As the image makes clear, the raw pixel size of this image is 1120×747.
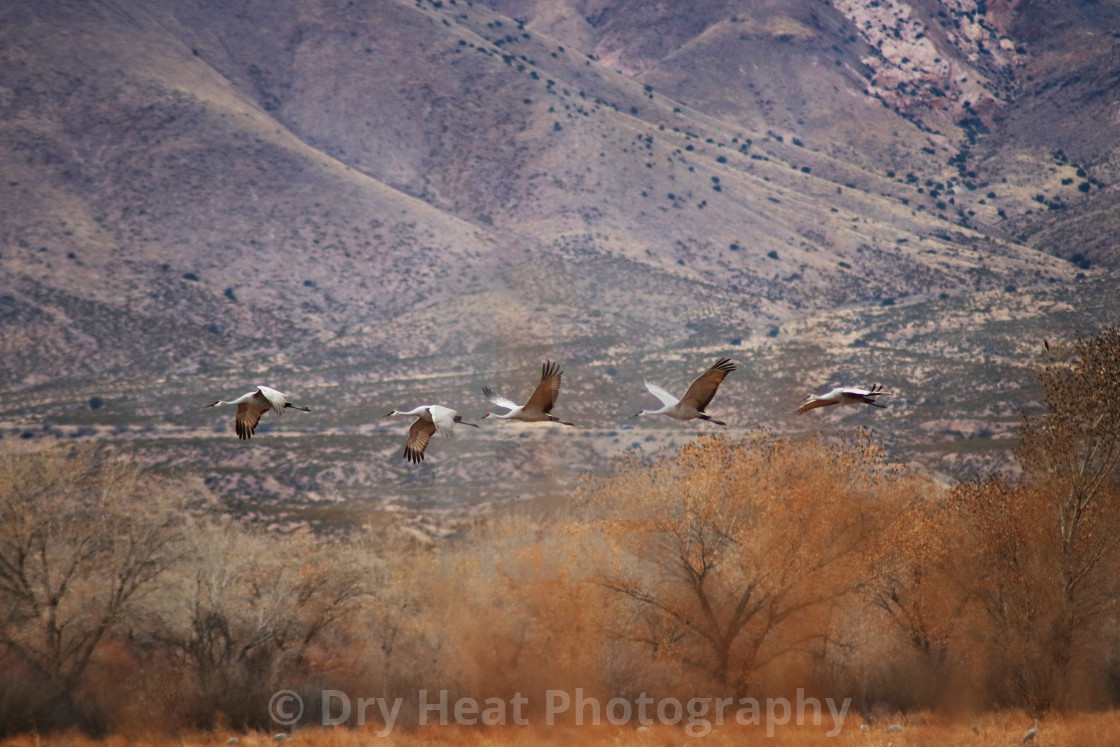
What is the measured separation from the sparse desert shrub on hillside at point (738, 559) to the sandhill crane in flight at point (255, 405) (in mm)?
21008

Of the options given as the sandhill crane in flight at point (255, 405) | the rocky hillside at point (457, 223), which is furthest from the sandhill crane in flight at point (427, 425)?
the rocky hillside at point (457, 223)

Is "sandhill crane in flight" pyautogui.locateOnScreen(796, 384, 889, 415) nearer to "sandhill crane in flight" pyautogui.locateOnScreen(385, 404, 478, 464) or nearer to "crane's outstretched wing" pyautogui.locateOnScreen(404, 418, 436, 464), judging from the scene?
"sandhill crane in flight" pyautogui.locateOnScreen(385, 404, 478, 464)

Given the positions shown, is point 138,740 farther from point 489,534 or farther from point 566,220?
point 566,220

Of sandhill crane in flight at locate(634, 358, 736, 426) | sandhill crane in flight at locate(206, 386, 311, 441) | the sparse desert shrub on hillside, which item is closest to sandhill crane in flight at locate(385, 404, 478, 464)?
sandhill crane in flight at locate(206, 386, 311, 441)

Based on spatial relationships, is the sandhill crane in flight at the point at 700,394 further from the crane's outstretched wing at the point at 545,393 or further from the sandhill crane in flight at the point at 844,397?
the crane's outstretched wing at the point at 545,393

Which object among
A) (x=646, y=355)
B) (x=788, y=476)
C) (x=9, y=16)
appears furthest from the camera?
(x=9, y=16)

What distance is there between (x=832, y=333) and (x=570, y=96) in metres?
71.9

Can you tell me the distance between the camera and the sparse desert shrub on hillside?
36156 millimetres

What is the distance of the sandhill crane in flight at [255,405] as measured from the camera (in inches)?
611

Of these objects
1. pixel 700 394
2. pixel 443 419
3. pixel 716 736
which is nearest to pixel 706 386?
pixel 700 394

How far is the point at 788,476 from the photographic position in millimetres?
40094

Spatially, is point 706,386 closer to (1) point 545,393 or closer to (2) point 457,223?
(1) point 545,393

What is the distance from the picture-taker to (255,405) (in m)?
16.9

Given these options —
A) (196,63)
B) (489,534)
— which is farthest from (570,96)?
(489,534)
